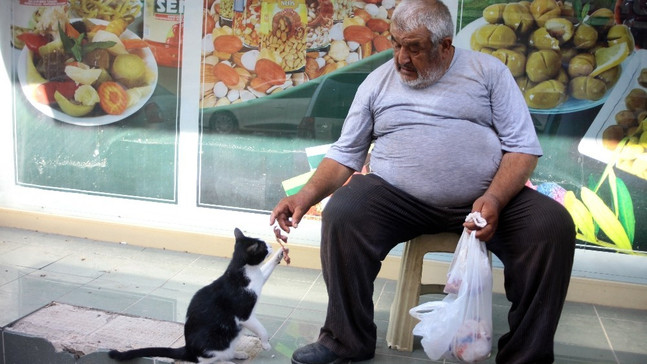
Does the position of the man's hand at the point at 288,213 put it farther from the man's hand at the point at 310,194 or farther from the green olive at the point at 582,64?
the green olive at the point at 582,64

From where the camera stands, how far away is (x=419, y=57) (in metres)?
3.06

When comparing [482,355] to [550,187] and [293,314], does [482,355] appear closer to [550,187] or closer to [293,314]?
[293,314]

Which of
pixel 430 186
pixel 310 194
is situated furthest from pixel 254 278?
pixel 430 186

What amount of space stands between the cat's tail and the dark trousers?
0.59 m

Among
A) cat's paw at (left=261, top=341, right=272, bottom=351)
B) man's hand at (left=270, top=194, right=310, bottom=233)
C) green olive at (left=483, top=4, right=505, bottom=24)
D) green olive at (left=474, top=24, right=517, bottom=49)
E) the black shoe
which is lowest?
cat's paw at (left=261, top=341, right=272, bottom=351)

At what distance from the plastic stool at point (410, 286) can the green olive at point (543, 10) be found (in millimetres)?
1565

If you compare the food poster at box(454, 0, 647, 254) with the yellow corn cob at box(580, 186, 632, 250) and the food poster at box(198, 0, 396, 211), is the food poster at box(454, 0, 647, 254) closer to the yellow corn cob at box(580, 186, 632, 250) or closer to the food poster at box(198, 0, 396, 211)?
the yellow corn cob at box(580, 186, 632, 250)

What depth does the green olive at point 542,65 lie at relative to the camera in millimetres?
4047

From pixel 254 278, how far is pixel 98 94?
236 cm

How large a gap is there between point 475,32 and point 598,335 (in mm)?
1798

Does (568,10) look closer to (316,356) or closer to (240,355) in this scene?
(316,356)

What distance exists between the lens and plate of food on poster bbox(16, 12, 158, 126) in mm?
4766

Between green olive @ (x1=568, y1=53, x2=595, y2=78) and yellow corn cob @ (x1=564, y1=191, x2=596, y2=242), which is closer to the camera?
green olive @ (x1=568, y1=53, x2=595, y2=78)

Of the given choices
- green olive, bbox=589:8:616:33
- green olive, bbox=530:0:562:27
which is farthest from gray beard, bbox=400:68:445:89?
green olive, bbox=589:8:616:33
